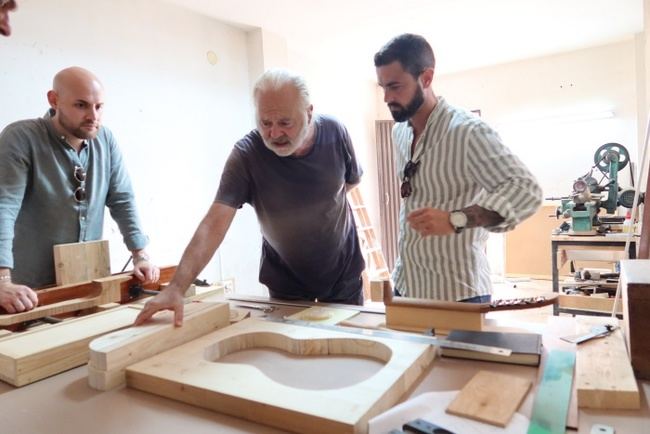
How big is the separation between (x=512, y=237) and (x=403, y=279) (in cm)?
476

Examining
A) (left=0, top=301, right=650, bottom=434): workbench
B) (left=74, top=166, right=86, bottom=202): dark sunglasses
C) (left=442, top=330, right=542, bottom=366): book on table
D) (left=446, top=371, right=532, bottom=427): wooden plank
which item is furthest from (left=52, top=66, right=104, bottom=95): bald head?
(left=446, top=371, right=532, bottom=427): wooden plank

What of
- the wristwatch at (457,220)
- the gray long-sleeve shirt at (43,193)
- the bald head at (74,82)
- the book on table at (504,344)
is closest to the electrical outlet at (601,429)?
the book on table at (504,344)

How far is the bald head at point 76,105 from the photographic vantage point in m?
1.84

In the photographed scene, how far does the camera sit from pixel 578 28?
179 inches

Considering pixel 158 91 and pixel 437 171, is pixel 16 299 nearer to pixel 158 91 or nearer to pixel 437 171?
pixel 437 171

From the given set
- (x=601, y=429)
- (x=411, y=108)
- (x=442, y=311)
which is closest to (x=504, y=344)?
(x=442, y=311)

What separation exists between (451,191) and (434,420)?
3.03ft

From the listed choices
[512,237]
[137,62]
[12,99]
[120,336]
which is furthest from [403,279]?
[512,237]

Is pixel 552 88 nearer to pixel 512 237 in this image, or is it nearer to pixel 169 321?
pixel 512 237

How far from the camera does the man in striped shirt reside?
1.41 metres

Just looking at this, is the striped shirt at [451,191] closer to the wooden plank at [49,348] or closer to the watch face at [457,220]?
the watch face at [457,220]

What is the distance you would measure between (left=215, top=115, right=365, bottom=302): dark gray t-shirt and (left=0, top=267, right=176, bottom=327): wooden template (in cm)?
46

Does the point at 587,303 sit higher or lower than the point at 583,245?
lower

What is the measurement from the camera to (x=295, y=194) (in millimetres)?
1674
